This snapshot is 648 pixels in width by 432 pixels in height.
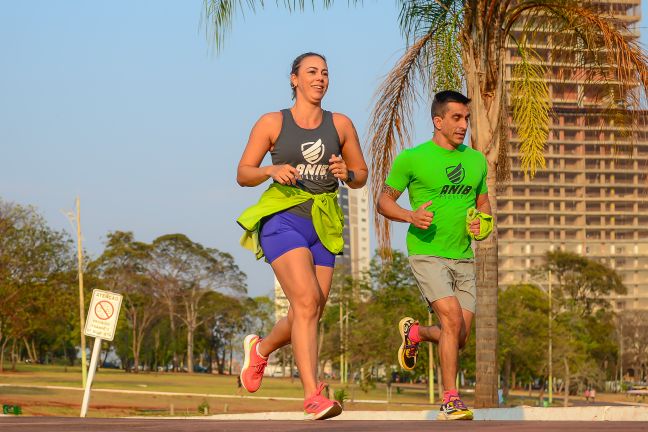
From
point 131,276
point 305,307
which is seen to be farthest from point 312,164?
point 131,276

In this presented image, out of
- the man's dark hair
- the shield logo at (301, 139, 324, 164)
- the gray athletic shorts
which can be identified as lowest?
the gray athletic shorts

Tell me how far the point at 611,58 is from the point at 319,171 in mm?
9811

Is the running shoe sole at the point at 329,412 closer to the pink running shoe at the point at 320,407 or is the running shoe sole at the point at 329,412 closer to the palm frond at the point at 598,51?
the pink running shoe at the point at 320,407

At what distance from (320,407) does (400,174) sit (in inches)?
96.8

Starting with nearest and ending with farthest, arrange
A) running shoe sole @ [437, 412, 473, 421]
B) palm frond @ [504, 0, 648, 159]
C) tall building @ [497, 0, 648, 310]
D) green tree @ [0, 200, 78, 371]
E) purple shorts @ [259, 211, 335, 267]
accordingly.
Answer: purple shorts @ [259, 211, 335, 267]
running shoe sole @ [437, 412, 473, 421]
palm frond @ [504, 0, 648, 159]
green tree @ [0, 200, 78, 371]
tall building @ [497, 0, 648, 310]

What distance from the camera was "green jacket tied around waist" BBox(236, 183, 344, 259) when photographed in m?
7.14

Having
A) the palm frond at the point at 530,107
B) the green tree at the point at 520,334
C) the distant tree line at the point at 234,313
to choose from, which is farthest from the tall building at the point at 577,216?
the palm frond at the point at 530,107

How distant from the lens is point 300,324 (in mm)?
7008

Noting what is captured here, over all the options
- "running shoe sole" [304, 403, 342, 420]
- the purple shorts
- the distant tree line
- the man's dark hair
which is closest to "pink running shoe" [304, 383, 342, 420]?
"running shoe sole" [304, 403, 342, 420]

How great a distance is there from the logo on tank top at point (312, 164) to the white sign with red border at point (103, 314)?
1176 cm

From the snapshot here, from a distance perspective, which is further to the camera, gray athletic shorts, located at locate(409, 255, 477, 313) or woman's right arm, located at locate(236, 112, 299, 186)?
gray athletic shorts, located at locate(409, 255, 477, 313)

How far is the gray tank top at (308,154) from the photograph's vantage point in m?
7.18

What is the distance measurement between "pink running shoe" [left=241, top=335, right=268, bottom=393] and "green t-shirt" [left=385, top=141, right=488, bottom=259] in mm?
1312

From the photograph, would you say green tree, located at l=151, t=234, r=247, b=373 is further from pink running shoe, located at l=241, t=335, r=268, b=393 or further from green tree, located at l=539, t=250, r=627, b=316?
pink running shoe, located at l=241, t=335, r=268, b=393
